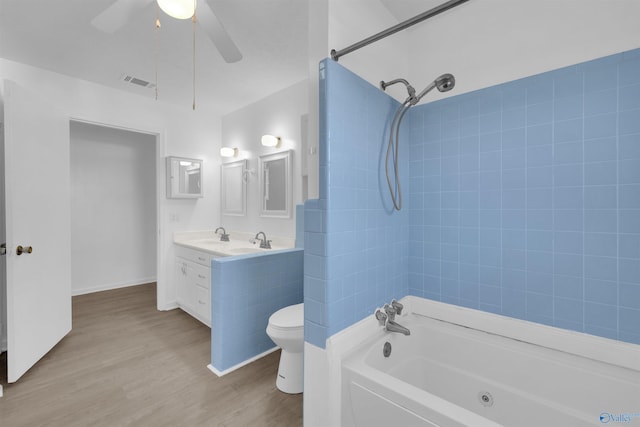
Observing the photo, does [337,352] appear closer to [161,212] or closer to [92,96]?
[161,212]

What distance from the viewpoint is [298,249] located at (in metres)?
2.59

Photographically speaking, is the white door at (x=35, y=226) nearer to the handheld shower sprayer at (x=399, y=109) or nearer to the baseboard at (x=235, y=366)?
the baseboard at (x=235, y=366)

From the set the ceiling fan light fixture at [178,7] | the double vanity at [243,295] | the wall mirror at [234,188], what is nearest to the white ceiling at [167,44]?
the ceiling fan light fixture at [178,7]

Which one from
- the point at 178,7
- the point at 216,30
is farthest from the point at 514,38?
the point at 178,7

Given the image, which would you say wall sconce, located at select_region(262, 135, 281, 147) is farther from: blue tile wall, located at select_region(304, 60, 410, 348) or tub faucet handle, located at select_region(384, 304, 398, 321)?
tub faucet handle, located at select_region(384, 304, 398, 321)

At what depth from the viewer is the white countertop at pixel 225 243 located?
2.86 metres

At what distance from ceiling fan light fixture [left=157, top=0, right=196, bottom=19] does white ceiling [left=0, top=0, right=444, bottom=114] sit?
0.97ft

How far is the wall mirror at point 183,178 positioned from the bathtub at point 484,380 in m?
2.89

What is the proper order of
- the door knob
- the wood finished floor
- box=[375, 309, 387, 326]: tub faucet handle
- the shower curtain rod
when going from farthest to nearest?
the door knob
the wood finished floor
box=[375, 309, 387, 326]: tub faucet handle
the shower curtain rod

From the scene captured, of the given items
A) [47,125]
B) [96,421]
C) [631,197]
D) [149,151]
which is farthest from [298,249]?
[149,151]

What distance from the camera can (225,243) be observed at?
132 inches

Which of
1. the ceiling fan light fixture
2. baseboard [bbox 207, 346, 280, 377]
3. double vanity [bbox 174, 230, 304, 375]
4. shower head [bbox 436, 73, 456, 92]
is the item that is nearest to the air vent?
double vanity [bbox 174, 230, 304, 375]

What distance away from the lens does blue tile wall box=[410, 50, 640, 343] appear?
1.28 m

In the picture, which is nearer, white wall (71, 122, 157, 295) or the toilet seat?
the toilet seat
